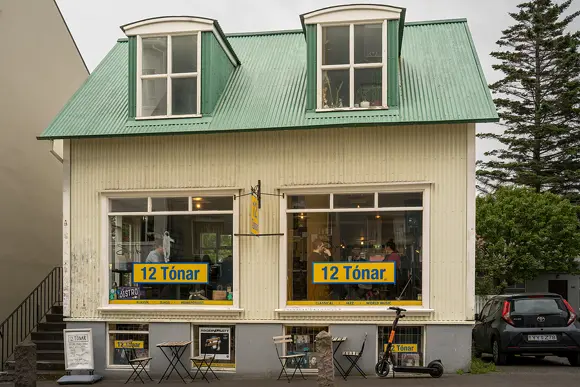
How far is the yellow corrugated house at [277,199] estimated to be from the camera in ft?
41.6

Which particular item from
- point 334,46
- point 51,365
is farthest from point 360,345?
point 51,365

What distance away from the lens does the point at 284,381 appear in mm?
12625

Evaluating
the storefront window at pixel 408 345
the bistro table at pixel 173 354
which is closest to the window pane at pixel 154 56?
the bistro table at pixel 173 354

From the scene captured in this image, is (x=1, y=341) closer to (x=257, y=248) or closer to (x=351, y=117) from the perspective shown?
(x=257, y=248)

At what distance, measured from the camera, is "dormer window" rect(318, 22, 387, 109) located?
42.9 ft

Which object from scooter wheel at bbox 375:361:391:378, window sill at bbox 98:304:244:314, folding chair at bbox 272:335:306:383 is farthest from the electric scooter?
window sill at bbox 98:304:244:314

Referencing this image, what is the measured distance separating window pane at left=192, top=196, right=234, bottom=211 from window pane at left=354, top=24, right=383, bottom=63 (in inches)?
149

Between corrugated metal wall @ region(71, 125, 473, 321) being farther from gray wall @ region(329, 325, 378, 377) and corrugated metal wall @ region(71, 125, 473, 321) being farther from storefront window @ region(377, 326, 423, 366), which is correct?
storefront window @ region(377, 326, 423, 366)

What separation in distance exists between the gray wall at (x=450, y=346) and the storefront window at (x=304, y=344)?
205 centimetres

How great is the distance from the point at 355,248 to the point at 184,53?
17.4ft

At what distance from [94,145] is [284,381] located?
6.17m

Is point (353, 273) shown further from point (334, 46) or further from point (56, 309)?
point (56, 309)

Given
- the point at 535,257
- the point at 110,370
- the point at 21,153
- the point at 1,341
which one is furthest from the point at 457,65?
the point at 535,257

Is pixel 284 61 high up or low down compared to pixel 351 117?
up
